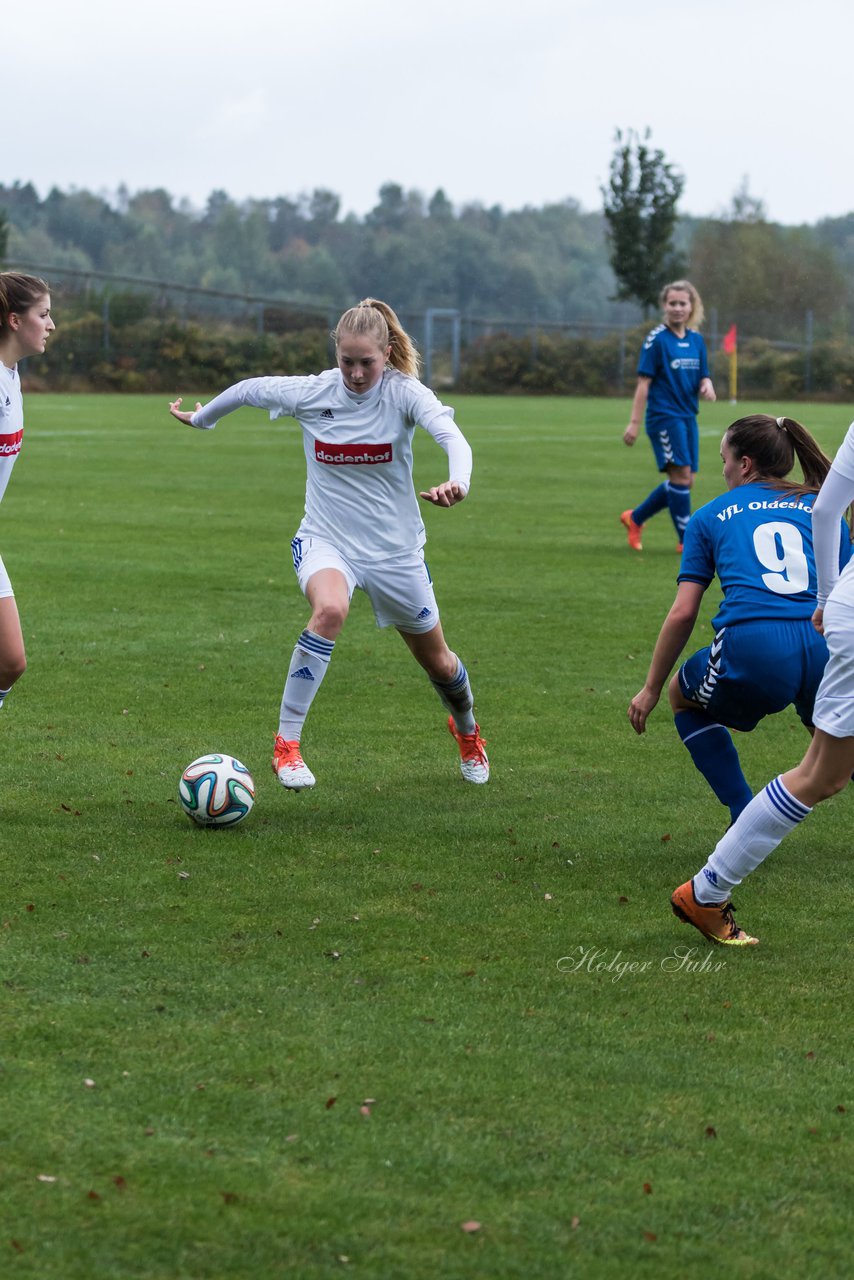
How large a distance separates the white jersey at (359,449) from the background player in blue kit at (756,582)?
1.54 m

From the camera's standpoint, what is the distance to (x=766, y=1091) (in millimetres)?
3721

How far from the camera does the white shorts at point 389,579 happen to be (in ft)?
21.4

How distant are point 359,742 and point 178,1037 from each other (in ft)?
11.4

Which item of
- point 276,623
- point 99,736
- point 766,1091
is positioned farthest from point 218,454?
point 766,1091

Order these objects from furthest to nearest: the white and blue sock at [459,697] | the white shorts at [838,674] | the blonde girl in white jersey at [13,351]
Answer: the white and blue sock at [459,697]
the blonde girl in white jersey at [13,351]
the white shorts at [838,674]

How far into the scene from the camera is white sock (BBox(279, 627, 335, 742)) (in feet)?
20.9

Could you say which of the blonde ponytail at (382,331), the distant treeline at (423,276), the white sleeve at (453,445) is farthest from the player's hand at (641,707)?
the distant treeline at (423,276)

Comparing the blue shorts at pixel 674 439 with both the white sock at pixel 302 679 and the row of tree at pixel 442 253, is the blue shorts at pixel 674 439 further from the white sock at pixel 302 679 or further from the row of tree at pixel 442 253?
the row of tree at pixel 442 253

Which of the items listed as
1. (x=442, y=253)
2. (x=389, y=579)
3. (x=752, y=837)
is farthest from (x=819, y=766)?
(x=442, y=253)

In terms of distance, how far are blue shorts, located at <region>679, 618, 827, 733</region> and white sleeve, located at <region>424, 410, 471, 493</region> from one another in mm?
1326

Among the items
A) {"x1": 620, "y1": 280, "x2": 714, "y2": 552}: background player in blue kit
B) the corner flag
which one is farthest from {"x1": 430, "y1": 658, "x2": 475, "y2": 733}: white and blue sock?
the corner flag

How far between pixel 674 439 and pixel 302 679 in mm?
7973

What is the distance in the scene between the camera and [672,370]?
44.8ft

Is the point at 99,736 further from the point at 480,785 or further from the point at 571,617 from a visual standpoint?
the point at 571,617
